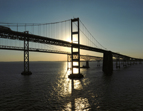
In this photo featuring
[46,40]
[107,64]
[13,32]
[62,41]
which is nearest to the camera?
[13,32]

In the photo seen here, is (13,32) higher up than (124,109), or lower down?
higher up

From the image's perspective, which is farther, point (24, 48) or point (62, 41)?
point (62, 41)

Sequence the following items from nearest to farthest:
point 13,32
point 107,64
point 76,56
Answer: point 13,32
point 76,56
point 107,64

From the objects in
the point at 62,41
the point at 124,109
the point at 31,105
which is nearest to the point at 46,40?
the point at 62,41

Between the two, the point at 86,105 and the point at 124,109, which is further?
the point at 86,105

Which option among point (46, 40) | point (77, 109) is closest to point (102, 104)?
point (77, 109)

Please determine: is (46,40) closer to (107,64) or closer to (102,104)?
(107,64)

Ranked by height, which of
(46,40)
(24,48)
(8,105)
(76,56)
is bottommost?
(8,105)

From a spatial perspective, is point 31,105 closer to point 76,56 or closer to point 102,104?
point 102,104

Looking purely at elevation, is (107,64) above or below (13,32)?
below
